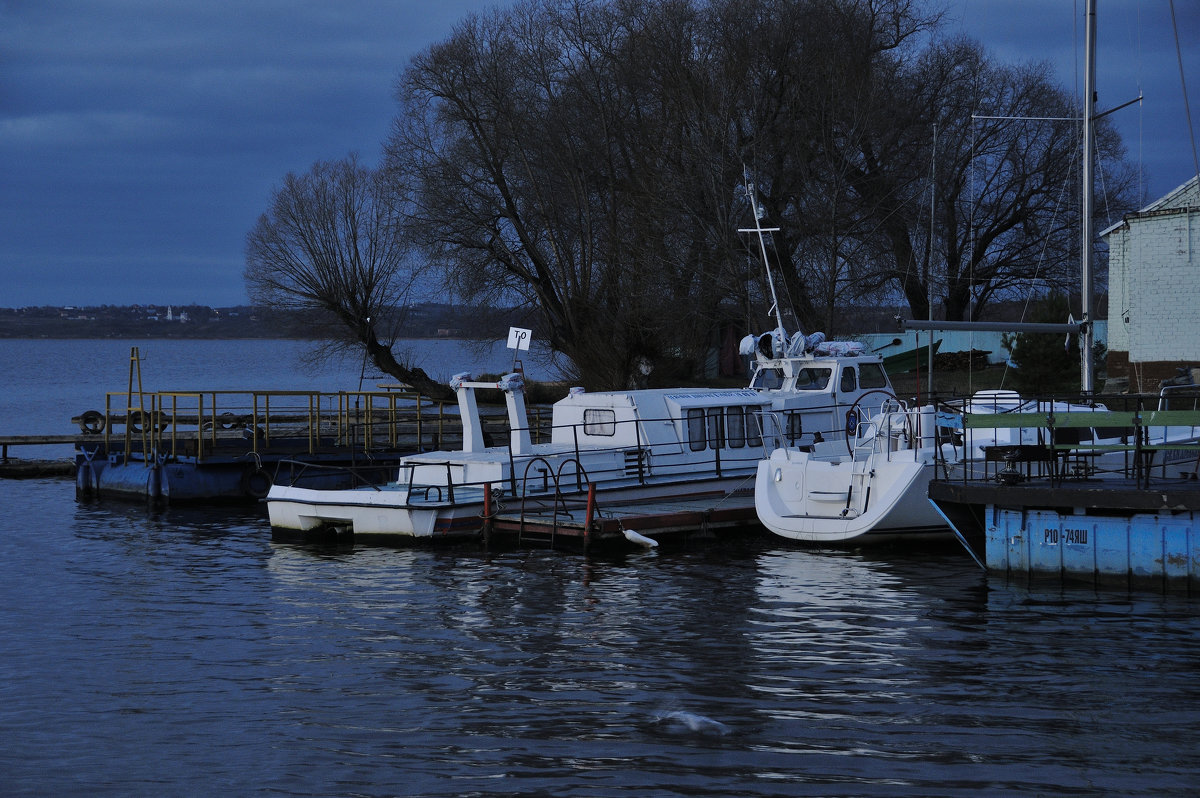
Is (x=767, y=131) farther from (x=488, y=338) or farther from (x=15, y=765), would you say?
(x=15, y=765)

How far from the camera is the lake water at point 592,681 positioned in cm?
970

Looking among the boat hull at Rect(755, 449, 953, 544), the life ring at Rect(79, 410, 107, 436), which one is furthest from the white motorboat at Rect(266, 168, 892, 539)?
the life ring at Rect(79, 410, 107, 436)

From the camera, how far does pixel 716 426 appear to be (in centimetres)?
2428

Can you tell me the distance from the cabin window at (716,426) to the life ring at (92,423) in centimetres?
2064

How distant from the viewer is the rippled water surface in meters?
9.71

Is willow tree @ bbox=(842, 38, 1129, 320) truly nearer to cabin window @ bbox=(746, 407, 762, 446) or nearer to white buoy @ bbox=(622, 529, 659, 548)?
cabin window @ bbox=(746, 407, 762, 446)

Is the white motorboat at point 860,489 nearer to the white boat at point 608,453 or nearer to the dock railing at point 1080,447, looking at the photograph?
the dock railing at point 1080,447

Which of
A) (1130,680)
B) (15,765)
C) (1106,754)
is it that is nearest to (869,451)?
(1130,680)

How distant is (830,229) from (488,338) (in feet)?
53.4

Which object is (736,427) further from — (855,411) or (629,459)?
(629,459)

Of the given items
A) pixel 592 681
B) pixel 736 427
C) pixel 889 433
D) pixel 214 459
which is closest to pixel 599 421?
pixel 736 427

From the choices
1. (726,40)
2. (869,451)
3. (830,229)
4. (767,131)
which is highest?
(726,40)

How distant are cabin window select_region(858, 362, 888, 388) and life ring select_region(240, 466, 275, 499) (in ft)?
45.1

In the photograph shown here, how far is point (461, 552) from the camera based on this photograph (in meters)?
20.9
